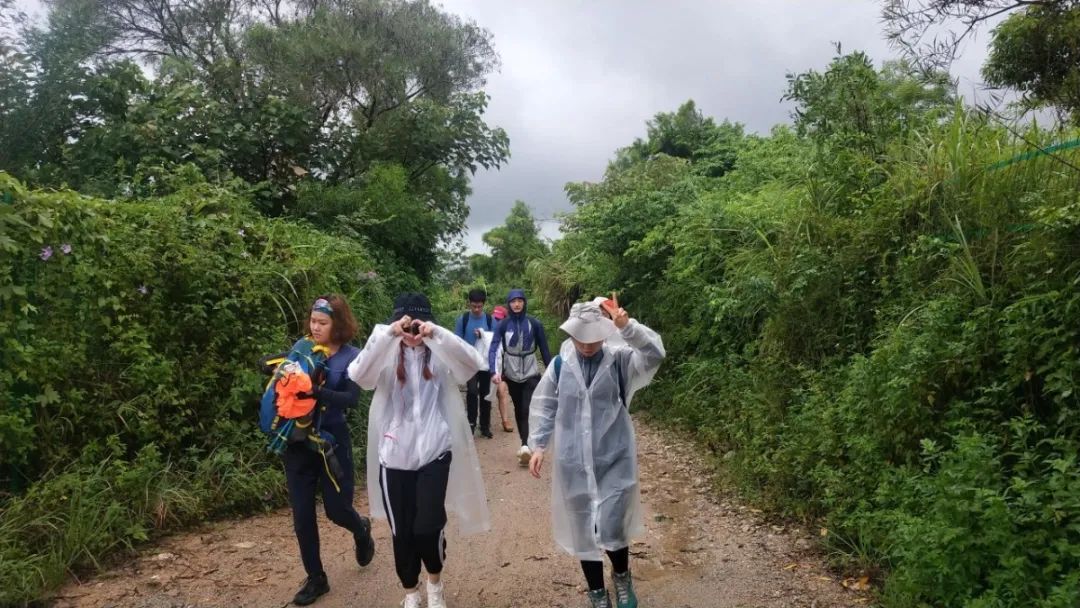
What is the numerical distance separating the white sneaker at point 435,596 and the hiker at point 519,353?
3308 millimetres

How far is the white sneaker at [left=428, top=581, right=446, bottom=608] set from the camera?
151 inches

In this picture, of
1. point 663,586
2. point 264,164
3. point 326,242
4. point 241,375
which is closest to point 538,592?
point 663,586

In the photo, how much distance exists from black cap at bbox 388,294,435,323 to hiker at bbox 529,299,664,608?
2.57 feet

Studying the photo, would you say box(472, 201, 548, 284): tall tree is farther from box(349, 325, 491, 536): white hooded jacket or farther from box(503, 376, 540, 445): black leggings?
box(349, 325, 491, 536): white hooded jacket

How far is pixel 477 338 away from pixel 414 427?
14.7 feet

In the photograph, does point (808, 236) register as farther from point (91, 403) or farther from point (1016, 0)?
point (91, 403)

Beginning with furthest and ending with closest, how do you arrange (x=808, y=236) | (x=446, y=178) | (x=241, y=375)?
(x=446, y=178) → (x=808, y=236) → (x=241, y=375)

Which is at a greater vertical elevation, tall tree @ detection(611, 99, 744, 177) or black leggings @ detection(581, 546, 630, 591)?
tall tree @ detection(611, 99, 744, 177)

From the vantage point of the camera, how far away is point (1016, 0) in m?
4.41

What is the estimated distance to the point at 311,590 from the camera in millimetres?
4133

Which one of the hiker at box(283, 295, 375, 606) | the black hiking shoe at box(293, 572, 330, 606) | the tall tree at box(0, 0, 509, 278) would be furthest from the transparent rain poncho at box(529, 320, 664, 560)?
the tall tree at box(0, 0, 509, 278)

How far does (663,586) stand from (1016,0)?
4.16m

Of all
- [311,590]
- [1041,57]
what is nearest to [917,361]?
[311,590]

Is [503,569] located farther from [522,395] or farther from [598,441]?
[522,395]
